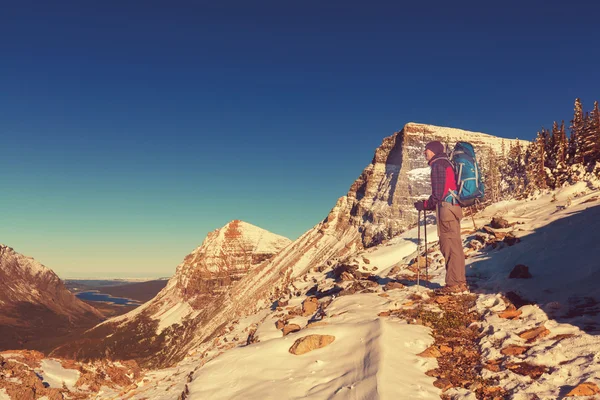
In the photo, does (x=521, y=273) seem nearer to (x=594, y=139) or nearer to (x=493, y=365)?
(x=493, y=365)

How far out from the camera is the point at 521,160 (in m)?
101

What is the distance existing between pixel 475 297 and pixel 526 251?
5.24 meters

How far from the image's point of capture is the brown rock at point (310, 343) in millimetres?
8741

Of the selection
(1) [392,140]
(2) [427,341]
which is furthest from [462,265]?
(1) [392,140]

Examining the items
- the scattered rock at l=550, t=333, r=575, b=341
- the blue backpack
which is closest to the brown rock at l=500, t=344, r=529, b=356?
the scattered rock at l=550, t=333, r=575, b=341

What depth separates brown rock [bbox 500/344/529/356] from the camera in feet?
24.2

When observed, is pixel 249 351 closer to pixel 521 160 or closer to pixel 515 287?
pixel 515 287

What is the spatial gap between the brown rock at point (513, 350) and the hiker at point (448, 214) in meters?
4.84

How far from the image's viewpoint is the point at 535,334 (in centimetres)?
792

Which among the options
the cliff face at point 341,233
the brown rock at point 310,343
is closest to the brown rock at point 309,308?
the brown rock at point 310,343

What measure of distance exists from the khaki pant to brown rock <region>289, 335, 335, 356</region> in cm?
588

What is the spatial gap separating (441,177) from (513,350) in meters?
6.31

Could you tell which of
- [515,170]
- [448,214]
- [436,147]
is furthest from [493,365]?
[515,170]

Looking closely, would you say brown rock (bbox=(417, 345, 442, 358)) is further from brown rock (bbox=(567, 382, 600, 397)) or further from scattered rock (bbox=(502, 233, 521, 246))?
scattered rock (bbox=(502, 233, 521, 246))
